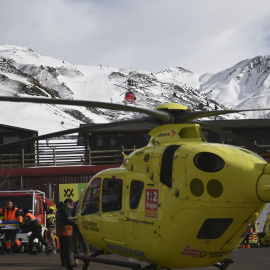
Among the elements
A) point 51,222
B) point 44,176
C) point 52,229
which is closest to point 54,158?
point 44,176

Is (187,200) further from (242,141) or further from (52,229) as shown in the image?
(52,229)

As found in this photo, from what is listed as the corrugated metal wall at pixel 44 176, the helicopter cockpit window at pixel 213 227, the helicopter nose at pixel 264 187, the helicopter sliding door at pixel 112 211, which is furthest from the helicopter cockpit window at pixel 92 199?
the corrugated metal wall at pixel 44 176

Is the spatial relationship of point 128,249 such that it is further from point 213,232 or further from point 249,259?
point 249,259

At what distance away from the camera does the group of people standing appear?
13914 mm

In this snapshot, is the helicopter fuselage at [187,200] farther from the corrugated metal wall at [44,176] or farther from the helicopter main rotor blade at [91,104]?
the corrugated metal wall at [44,176]

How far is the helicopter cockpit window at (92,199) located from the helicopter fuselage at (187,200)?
0.86 m

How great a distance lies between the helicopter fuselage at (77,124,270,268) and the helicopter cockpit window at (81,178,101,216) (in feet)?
2.81

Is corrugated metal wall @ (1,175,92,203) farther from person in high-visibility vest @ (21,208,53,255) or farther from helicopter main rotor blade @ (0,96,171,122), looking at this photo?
helicopter main rotor blade @ (0,96,171,122)

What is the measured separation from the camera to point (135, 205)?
10.1 m

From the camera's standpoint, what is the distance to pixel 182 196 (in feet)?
30.2

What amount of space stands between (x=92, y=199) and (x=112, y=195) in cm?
84

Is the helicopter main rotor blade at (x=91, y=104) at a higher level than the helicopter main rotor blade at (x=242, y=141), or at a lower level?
higher

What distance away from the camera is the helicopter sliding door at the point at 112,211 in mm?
10445

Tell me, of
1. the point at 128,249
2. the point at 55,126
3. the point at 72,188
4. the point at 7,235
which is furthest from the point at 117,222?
the point at 55,126
